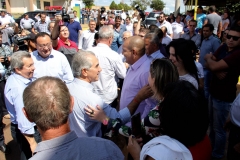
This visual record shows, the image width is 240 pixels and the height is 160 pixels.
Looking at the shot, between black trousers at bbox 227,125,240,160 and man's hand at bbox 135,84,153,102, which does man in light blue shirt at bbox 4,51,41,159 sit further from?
black trousers at bbox 227,125,240,160

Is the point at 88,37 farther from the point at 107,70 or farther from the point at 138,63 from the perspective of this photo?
the point at 138,63

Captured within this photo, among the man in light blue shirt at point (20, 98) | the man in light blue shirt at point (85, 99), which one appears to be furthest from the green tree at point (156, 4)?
the man in light blue shirt at point (85, 99)

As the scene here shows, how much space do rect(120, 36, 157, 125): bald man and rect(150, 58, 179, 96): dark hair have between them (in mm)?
542

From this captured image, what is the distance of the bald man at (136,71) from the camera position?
2.41m

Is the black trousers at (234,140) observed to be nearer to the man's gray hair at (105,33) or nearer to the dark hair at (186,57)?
the dark hair at (186,57)

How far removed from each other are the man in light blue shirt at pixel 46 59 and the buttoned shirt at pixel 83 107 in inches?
51.7

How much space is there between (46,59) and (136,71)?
147 cm

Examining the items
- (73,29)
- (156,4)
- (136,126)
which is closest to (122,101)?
(136,126)

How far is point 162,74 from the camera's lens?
1784 millimetres

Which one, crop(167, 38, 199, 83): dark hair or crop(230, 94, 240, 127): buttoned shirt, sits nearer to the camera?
crop(230, 94, 240, 127): buttoned shirt

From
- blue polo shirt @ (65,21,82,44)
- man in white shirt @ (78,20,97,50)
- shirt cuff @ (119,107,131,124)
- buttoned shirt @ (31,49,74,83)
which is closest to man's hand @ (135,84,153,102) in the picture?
shirt cuff @ (119,107,131,124)

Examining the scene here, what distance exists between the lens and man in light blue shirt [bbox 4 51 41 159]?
88.2 inches

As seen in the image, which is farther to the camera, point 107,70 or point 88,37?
point 88,37

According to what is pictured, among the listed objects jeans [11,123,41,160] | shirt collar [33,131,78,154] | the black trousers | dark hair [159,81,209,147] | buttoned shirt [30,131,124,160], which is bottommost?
jeans [11,123,41,160]
